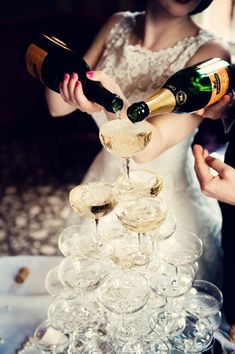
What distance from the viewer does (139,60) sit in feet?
5.57

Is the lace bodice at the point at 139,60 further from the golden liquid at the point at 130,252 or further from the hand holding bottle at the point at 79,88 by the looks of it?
the golden liquid at the point at 130,252

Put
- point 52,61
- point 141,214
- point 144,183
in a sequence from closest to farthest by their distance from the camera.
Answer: point 141,214 → point 144,183 → point 52,61

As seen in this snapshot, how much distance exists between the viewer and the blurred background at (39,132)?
273 cm

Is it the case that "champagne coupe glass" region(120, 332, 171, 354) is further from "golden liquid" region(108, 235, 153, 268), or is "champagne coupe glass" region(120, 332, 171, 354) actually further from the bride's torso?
the bride's torso

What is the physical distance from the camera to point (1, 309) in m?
1.24

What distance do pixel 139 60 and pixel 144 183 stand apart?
0.77 m

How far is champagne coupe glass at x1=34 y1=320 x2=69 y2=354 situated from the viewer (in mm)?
1118

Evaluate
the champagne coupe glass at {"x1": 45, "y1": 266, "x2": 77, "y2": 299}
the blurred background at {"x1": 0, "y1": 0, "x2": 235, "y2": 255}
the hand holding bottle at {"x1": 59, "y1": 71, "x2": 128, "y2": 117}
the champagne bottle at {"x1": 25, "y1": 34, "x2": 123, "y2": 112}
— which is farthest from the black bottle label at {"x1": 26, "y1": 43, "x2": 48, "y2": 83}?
the blurred background at {"x1": 0, "y1": 0, "x2": 235, "y2": 255}

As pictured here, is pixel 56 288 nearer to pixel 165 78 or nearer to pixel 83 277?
pixel 83 277

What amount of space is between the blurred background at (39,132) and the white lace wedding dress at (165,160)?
39.4 inches

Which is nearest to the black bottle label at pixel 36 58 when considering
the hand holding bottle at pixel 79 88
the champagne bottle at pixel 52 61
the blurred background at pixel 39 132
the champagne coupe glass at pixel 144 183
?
the champagne bottle at pixel 52 61

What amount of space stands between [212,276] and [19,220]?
145 centimetres

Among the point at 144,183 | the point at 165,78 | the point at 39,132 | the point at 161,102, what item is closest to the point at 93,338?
the point at 144,183

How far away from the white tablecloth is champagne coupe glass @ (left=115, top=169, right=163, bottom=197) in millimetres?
439
